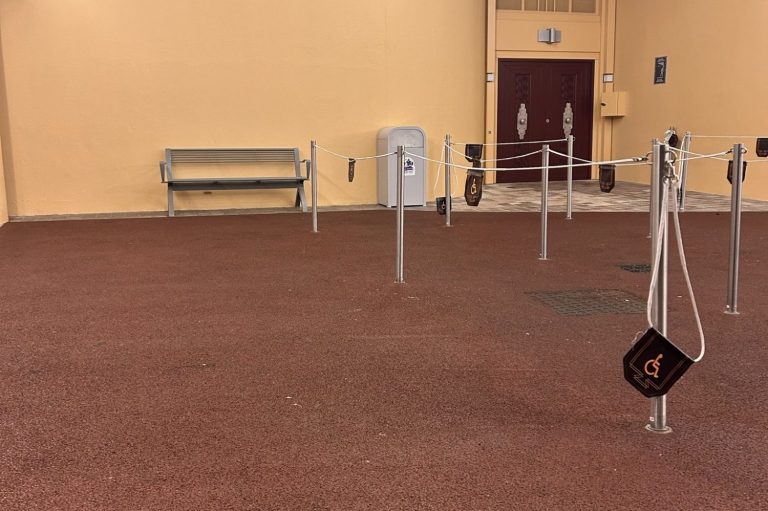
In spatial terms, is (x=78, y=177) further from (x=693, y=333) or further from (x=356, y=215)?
(x=693, y=333)

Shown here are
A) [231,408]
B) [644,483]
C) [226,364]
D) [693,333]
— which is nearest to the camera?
[644,483]

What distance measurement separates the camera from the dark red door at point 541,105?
1445 centimetres

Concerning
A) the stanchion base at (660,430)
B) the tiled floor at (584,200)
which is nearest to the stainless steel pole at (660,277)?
the stanchion base at (660,430)

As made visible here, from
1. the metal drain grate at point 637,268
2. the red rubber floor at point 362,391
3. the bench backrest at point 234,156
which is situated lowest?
the metal drain grate at point 637,268

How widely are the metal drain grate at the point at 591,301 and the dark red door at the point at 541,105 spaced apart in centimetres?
903

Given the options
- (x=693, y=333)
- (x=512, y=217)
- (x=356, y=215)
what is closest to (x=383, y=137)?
(x=356, y=215)

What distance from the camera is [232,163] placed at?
1114 cm

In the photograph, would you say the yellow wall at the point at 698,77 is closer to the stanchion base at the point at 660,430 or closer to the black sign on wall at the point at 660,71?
the black sign on wall at the point at 660,71

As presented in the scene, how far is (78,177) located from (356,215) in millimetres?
3971

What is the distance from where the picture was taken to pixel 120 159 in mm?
10773

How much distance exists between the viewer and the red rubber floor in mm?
2586

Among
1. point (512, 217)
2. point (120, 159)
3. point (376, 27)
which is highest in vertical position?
point (376, 27)

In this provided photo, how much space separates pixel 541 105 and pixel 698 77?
312cm

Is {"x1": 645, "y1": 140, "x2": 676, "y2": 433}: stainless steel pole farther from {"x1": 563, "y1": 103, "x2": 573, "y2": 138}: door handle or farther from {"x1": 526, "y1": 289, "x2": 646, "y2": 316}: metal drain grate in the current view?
{"x1": 563, "y1": 103, "x2": 573, "y2": 138}: door handle
